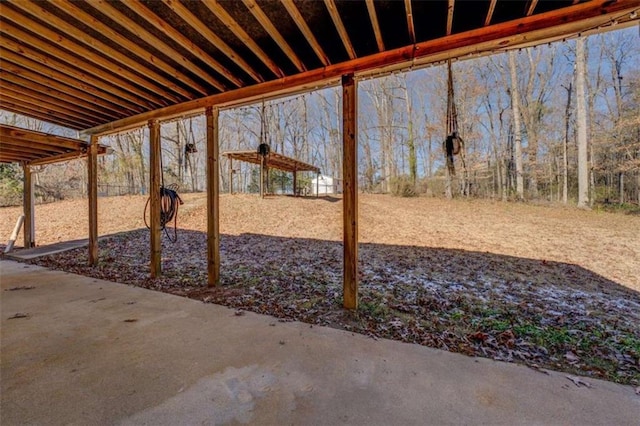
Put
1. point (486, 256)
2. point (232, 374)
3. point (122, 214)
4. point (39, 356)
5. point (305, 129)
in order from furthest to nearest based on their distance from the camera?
point (305, 129), point (122, 214), point (486, 256), point (39, 356), point (232, 374)

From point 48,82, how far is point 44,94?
0.50m

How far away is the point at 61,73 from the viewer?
3018 millimetres

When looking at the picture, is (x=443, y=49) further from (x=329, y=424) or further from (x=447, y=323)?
(x=329, y=424)

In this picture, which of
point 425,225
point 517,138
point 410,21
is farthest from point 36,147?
point 517,138

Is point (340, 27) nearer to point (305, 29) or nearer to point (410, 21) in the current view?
point (305, 29)

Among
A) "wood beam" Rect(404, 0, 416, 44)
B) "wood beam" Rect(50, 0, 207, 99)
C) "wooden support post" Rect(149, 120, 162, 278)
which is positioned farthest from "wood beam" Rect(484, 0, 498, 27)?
"wooden support post" Rect(149, 120, 162, 278)

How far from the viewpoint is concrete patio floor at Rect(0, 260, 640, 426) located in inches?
56.6

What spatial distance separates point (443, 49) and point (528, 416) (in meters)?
2.55

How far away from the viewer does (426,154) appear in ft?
61.3

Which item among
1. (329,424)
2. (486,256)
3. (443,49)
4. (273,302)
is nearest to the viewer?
(329,424)

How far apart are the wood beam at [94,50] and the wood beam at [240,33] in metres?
1.22

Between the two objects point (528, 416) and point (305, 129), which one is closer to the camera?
point (528, 416)

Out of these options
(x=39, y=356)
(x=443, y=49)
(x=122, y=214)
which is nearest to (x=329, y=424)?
(x=39, y=356)

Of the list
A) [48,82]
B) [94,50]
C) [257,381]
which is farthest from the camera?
[48,82]
